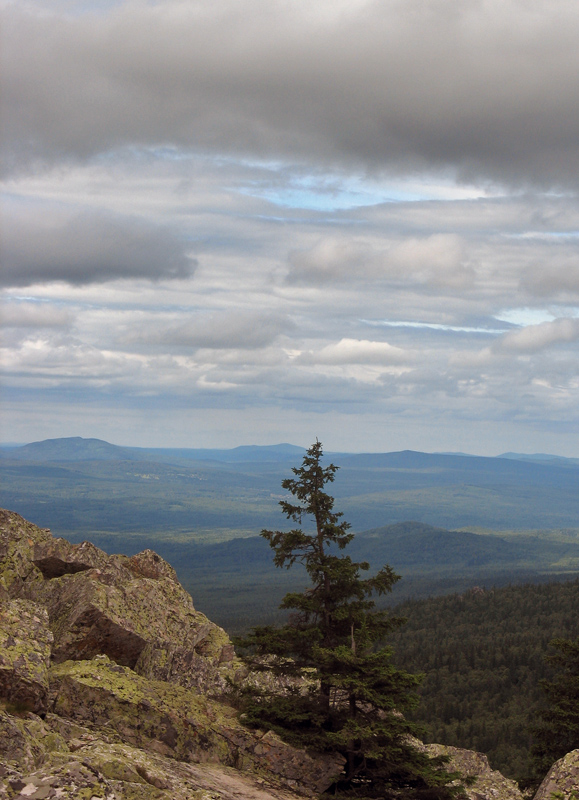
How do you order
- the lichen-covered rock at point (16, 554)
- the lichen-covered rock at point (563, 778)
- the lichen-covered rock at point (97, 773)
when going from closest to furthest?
the lichen-covered rock at point (97, 773)
the lichen-covered rock at point (563, 778)
the lichen-covered rock at point (16, 554)

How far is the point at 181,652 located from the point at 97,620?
22.2 feet

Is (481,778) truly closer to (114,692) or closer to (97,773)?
(114,692)

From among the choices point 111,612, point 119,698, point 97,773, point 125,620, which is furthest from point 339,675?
point 97,773

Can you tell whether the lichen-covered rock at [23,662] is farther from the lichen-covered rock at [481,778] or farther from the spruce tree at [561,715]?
the spruce tree at [561,715]

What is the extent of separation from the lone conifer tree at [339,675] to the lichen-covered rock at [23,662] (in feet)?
36.6

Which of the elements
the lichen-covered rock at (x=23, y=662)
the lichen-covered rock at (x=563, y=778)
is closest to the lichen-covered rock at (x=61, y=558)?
the lichen-covered rock at (x=23, y=662)

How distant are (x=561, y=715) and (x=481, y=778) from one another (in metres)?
7.17

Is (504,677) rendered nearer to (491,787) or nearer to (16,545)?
(491,787)

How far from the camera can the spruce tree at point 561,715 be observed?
38969 millimetres

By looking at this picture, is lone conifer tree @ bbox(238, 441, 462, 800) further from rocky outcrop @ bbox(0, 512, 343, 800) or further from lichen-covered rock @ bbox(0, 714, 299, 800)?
lichen-covered rock @ bbox(0, 714, 299, 800)

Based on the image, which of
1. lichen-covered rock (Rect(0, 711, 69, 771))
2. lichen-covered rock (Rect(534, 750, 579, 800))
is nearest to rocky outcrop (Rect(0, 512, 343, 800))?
lichen-covered rock (Rect(0, 711, 69, 771))

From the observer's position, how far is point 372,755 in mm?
28094

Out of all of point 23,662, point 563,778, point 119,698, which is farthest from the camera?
point 119,698

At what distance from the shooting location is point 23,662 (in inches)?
924
